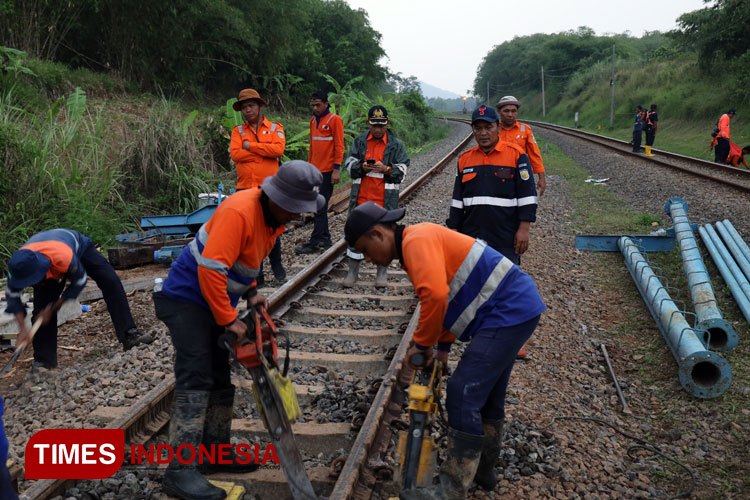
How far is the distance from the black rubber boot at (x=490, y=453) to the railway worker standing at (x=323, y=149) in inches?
180

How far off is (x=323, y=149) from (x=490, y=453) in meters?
5.22

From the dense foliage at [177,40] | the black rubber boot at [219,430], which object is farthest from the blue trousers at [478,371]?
the dense foliage at [177,40]

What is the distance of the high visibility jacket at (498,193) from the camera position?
4.63m

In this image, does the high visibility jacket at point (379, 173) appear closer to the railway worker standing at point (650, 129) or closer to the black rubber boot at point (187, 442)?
the black rubber boot at point (187, 442)

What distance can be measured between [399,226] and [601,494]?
1.94 meters

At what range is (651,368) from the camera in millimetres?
4844

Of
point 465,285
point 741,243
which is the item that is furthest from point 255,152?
point 741,243

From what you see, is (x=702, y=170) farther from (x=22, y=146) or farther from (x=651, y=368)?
(x=22, y=146)

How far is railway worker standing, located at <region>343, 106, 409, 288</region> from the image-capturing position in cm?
620

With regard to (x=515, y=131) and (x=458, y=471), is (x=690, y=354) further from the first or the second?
(x=515, y=131)

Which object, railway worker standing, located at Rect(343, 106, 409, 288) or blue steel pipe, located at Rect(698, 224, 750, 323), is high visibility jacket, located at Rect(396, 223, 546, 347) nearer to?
railway worker standing, located at Rect(343, 106, 409, 288)

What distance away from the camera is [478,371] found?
9.11ft

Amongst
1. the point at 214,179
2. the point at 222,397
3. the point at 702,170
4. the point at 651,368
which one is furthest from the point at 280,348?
the point at 702,170

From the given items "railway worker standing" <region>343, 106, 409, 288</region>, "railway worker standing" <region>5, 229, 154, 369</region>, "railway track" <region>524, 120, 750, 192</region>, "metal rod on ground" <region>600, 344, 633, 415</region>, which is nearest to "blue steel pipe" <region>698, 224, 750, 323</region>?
"metal rod on ground" <region>600, 344, 633, 415</region>
